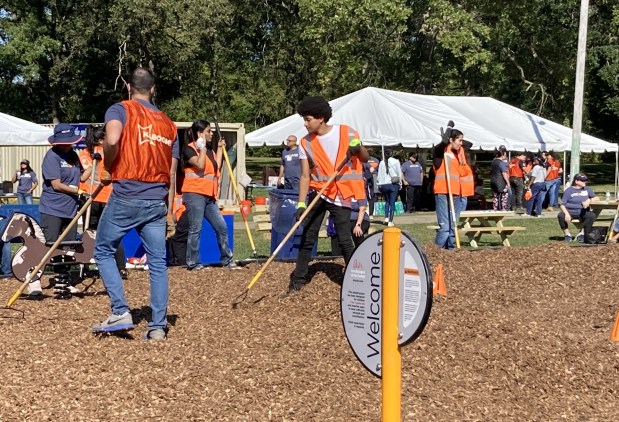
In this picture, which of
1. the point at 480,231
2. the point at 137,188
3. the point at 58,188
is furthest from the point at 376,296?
the point at 480,231

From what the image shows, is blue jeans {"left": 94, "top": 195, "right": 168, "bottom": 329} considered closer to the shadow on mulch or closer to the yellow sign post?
the shadow on mulch

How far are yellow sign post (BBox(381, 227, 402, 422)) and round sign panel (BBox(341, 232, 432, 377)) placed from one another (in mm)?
29

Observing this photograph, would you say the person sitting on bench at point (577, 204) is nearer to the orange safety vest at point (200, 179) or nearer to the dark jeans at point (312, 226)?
the orange safety vest at point (200, 179)

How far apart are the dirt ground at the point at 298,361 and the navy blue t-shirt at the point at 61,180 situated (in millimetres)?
902

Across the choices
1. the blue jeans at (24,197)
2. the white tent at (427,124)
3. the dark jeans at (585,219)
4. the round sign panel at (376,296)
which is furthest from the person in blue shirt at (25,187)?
the round sign panel at (376,296)

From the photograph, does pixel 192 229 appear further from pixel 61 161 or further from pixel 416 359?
pixel 416 359

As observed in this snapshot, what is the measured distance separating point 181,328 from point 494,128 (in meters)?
18.6

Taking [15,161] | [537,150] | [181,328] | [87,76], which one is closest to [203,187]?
[181,328]

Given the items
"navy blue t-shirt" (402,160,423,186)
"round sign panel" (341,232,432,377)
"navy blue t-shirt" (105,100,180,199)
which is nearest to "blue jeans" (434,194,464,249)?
"navy blue t-shirt" (105,100,180,199)

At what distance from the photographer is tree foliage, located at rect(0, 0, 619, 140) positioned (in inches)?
1372

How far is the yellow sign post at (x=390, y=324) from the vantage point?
351 cm

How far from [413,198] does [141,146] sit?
62.2ft

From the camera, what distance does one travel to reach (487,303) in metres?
8.09

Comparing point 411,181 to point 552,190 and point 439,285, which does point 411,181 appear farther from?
point 439,285
